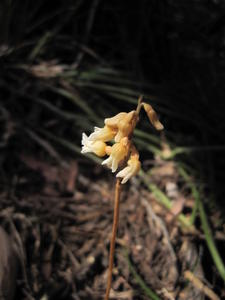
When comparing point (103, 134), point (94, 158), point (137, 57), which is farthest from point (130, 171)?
point (137, 57)

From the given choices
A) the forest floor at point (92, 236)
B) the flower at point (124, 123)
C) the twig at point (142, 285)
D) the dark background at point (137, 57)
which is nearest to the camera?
the flower at point (124, 123)

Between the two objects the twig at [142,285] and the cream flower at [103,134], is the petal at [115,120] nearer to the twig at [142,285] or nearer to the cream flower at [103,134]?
the cream flower at [103,134]

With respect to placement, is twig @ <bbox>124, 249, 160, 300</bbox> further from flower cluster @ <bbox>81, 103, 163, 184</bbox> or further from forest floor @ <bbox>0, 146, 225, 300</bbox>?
flower cluster @ <bbox>81, 103, 163, 184</bbox>

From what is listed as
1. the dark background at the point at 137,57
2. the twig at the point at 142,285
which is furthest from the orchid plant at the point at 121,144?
the dark background at the point at 137,57

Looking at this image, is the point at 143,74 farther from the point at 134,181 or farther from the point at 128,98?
the point at 134,181

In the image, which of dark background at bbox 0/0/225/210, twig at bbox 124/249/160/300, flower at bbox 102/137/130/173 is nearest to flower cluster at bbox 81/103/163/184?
flower at bbox 102/137/130/173

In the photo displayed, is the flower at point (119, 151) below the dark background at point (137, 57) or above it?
below
